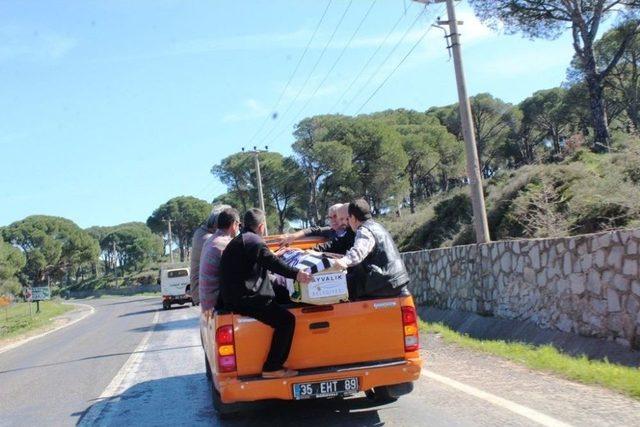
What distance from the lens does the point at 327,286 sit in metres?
5.34

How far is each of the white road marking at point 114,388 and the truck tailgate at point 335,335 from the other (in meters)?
2.69

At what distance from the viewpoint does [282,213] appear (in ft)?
193

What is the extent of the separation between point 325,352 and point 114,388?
497 cm

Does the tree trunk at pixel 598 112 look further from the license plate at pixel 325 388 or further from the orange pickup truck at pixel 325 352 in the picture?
the license plate at pixel 325 388

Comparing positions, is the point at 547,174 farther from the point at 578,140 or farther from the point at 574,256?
the point at 574,256

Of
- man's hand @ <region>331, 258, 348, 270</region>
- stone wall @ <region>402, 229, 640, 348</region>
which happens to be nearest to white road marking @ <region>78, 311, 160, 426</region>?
man's hand @ <region>331, 258, 348, 270</region>

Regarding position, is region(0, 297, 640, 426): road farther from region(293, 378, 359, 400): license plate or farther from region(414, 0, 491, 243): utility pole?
region(414, 0, 491, 243): utility pole

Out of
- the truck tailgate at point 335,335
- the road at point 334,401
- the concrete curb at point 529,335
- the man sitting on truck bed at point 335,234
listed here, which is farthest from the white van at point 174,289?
the truck tailgate at point 335,335

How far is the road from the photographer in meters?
5.63

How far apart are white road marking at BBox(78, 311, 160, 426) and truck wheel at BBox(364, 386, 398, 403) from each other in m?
3.03

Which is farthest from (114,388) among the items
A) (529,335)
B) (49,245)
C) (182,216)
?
(49,245)

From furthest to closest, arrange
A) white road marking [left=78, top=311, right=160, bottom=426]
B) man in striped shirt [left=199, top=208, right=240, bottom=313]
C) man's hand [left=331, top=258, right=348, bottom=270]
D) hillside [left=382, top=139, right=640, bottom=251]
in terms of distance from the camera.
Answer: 1. hillside [left=382, top=139, right=640, bottom=251]
2. white road marking [left=78, top=311, right=160, bottom=426]
3. man in striped shirt [left=199, top=208, right=240, bottom=313]
4. man's hand [left=331, top=258, right=348, bottom=270]

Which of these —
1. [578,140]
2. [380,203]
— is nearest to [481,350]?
[578,140]

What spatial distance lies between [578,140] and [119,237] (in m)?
107
